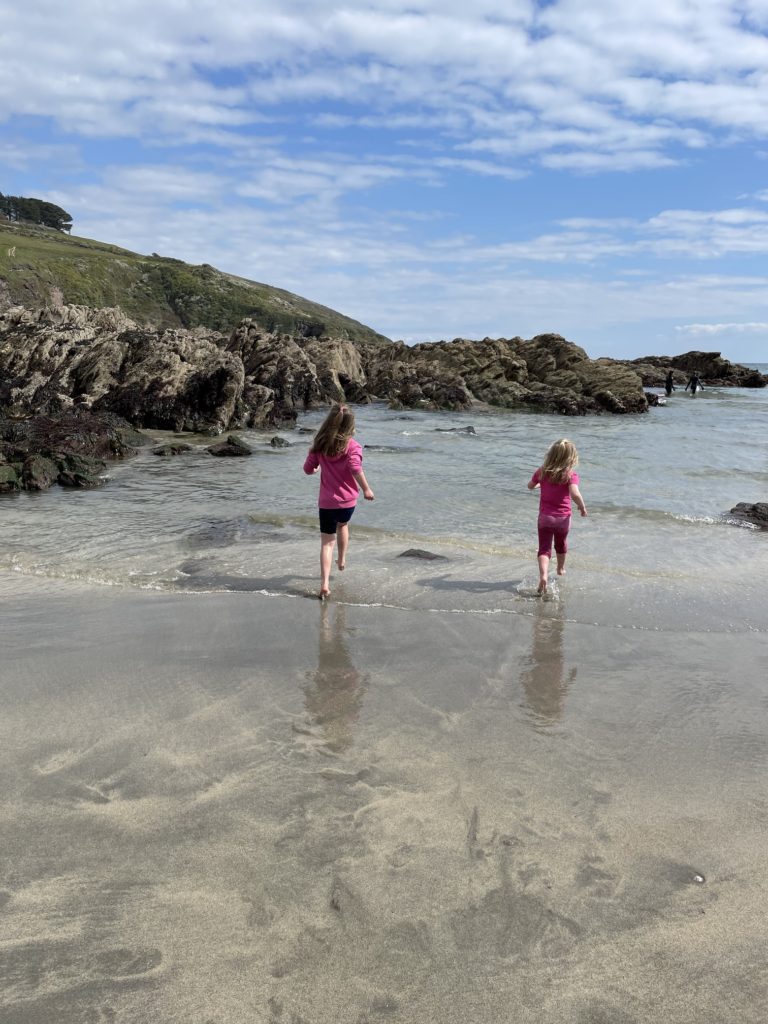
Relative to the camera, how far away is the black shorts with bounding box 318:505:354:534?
852cm

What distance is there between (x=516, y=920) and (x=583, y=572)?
6.69 m

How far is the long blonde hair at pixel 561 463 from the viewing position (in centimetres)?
886

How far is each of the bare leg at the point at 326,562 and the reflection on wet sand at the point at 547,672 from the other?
91.8 inches

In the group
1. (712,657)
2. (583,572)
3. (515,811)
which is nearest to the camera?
(515,811)

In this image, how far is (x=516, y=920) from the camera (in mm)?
3023

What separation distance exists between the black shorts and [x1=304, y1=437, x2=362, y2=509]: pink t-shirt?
5 centimetres

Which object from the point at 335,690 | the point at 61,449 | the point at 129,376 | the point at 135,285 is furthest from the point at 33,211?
the point at 335,690

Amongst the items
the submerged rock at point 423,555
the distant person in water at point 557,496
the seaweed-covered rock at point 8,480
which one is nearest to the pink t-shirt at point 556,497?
the distant person in water at point 557,496

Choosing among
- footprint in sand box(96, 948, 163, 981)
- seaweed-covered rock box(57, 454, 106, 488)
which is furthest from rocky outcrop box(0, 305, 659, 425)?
footprint in sand box(96, 948, 163, 981)

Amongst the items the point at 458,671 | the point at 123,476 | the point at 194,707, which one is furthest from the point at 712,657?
the point at 123,476

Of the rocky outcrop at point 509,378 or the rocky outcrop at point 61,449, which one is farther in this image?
the rocky outcrop at point 509,378

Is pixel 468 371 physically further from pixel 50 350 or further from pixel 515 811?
pixel 515 811

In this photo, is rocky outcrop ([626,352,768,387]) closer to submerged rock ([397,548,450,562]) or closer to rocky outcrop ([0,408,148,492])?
rocky outcrop ([0,408,148,492])

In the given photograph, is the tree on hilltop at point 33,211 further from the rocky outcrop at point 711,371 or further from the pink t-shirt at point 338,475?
the pink t-shirt at point 338,475
